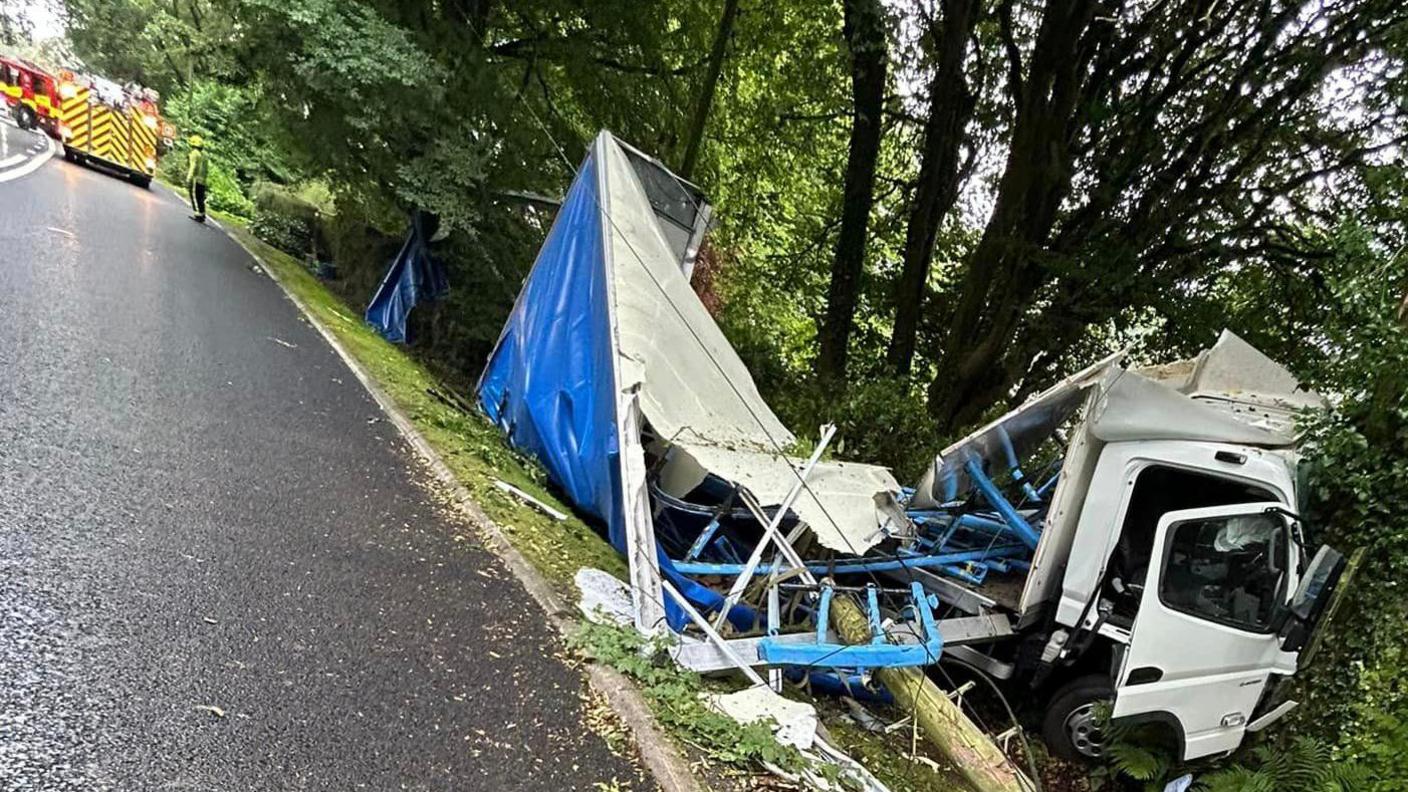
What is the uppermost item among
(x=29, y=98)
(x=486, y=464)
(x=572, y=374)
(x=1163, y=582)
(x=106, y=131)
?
(x=29, y=98)

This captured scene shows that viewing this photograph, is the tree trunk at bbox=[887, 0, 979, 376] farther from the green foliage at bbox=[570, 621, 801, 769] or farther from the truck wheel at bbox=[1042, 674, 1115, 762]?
the green foliage at bbox=[570, 621, 801, 769]

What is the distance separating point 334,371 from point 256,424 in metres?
1.97

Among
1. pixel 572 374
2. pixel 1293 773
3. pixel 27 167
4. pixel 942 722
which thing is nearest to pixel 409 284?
pixel 572 374

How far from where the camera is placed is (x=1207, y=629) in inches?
186

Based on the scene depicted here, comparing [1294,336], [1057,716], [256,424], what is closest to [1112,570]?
[1057,716]

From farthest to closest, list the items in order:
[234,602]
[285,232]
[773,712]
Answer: [285,232] → [773,712] → [234,602]

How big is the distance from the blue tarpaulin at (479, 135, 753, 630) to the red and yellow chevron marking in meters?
15.7

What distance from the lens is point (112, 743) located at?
7.88 feet

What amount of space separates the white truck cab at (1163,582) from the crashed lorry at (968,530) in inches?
0.6

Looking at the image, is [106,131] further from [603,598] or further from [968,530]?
[968,530]

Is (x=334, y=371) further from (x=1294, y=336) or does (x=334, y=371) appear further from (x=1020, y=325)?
(x=1294, y=336)

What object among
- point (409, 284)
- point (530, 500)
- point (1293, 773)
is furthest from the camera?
point (409, 284)

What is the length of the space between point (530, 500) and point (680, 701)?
2.53 meters

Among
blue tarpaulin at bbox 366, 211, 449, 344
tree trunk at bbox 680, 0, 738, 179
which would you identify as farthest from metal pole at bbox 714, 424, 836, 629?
tree trunk at bbox 680, 0, 738, 179
